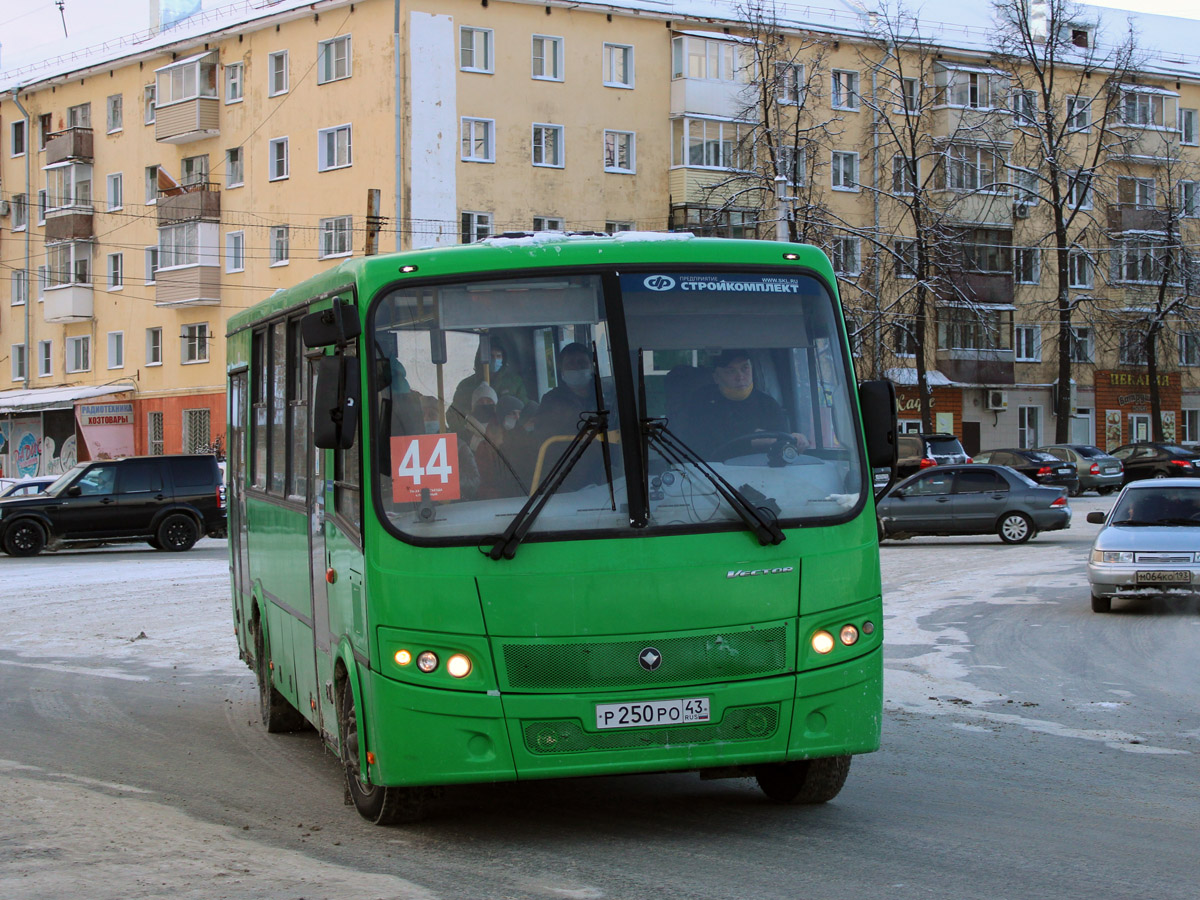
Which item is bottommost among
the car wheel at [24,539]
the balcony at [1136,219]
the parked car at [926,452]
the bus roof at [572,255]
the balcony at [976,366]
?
the car wheel at [24,539]

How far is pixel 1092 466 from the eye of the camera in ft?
162

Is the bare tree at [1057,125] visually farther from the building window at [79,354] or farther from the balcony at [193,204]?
the building window at [79,354]

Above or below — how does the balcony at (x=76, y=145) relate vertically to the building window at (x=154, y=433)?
above

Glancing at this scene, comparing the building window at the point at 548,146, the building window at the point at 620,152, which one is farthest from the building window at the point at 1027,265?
the building window at the point at 548,146

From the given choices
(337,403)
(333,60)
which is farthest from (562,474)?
(333,60)

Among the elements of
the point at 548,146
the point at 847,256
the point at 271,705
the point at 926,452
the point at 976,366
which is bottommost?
the point at 271,705

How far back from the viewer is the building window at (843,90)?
57.9m

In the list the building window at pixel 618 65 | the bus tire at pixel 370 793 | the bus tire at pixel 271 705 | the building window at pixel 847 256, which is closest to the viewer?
the bus tire at pixel 370 793

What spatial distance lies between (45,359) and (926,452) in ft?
122

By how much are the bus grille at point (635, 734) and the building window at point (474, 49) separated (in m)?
46.4

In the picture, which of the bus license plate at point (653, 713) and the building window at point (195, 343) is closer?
the bus license plate at point (653, 713)

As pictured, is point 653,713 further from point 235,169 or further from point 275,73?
point 235,169

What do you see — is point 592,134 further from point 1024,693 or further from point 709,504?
point 709,504

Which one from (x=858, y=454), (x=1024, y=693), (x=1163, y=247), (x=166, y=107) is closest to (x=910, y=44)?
(x=1163, y=247)
